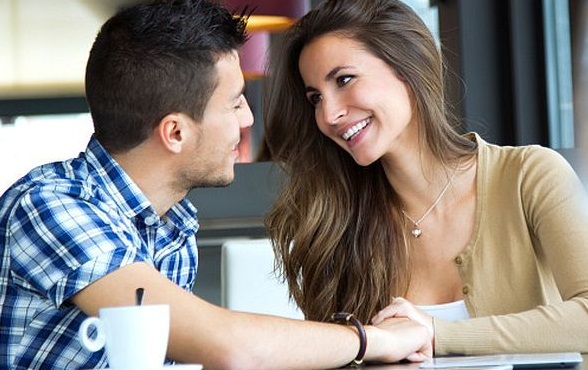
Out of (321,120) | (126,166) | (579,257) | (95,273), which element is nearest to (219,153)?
(126,166)

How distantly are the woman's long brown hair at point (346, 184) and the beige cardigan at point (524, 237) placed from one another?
125 millimetres

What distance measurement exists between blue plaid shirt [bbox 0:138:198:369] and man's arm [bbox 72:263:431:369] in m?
0.02

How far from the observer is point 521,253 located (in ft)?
7.51

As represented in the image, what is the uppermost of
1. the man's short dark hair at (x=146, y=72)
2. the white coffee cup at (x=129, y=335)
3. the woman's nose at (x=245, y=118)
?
the man's short dark hair at (x=146, y=72)

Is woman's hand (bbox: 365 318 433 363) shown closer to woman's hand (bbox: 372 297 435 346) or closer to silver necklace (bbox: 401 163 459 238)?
woman's hand (bbox: 372 297 435 346)

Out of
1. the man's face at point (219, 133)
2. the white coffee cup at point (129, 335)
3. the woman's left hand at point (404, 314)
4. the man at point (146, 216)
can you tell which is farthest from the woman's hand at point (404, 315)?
the white coffee cup at point (129, 335)

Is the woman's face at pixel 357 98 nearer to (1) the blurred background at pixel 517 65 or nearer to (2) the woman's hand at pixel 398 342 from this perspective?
(2) the woman's hand at pixel 398 342

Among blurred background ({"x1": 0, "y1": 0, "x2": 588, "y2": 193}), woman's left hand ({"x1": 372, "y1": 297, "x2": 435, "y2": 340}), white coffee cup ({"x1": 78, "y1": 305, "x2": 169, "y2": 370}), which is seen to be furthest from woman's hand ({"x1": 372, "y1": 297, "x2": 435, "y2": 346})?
blurred background ({"x1": 0, "y1": 0, "x2": 588, "y2": 193})

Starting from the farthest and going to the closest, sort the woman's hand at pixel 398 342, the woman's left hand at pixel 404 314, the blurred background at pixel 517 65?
the blurred background at pixel 517 65 → the woman's left hand at pixel 404 314 → the woman's hand at pixel 398 342

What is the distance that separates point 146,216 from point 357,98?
0.69m

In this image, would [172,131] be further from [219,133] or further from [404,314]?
[404,314]

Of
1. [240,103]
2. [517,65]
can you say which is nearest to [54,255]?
[240,103]

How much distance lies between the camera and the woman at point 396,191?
2.28 m

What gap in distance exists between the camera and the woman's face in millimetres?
2309
